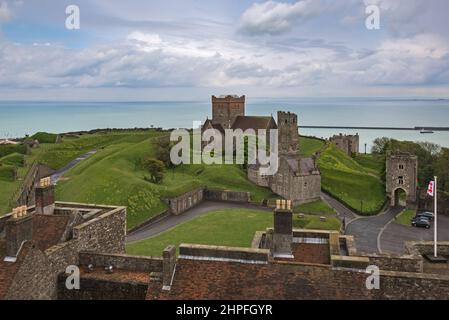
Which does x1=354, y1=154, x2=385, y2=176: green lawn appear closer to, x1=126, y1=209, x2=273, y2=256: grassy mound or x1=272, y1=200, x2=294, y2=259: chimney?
x1=126, y1=209, x2=273, y2=256: grassy mound

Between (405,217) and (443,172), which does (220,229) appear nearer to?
(405,217)

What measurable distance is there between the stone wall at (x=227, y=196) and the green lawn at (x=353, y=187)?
1300 centimetres

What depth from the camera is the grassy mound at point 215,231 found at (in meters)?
35.3

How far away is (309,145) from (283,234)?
7534 centimetres

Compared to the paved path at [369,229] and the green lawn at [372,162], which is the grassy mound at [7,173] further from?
the green lawn at [372,162]

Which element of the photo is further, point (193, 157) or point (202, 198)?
point (193, 157)

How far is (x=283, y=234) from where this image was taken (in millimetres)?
15695

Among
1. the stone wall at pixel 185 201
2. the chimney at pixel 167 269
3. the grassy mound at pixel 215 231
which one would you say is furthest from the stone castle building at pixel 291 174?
the chimney at pixel 167 269

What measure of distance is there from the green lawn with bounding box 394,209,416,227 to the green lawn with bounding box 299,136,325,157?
26704 mm

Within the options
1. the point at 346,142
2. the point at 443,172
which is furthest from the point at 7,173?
the point at 346,142

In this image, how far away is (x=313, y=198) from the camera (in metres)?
55.1
